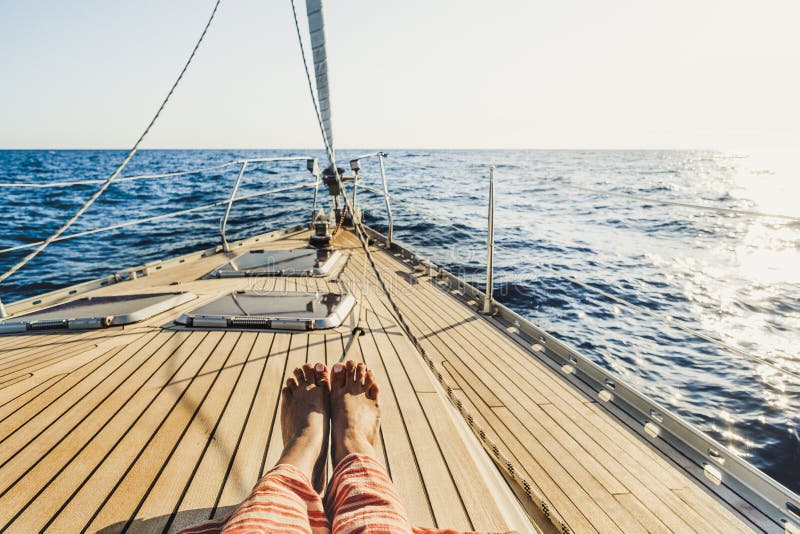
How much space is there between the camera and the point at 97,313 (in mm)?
2281

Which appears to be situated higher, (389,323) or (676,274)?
(389,323)

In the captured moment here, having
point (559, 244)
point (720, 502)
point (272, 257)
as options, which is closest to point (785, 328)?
point (559, 244)

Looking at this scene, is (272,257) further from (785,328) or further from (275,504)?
(785,328)

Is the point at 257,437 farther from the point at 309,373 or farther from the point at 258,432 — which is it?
the point at 309,373

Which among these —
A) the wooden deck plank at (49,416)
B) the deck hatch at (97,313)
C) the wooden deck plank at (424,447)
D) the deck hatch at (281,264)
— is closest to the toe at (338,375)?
the wooden deck plank at (424,447)

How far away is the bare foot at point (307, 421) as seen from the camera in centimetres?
111

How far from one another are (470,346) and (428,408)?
108 cm

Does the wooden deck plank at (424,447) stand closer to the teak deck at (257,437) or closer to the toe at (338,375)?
the teak deck at (257,437)

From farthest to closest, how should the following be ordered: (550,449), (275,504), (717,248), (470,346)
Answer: (717,248), (470,346), (550,449), (275,504)

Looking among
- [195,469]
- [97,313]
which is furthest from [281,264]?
[195,469]

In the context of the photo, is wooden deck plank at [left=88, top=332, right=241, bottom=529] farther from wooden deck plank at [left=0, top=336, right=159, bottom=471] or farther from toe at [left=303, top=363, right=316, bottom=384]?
toe at [left=303, top=363, right=316, bottom=384]

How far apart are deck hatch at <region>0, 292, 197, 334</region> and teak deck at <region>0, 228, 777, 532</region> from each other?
8 centimetres

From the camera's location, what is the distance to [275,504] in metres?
0.83

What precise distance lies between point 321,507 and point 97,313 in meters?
2.05
